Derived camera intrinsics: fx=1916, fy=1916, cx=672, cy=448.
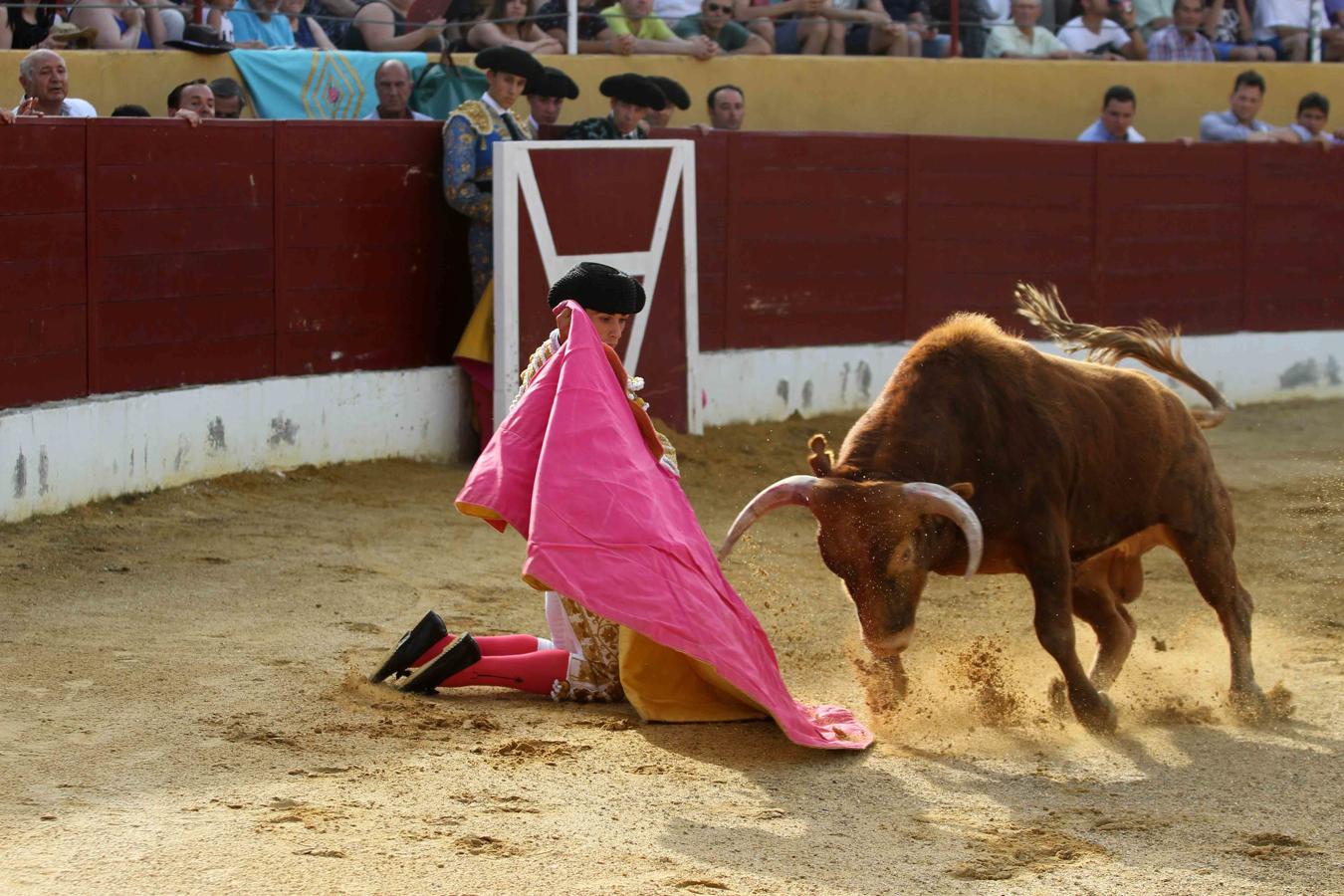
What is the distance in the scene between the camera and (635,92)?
8641 mm

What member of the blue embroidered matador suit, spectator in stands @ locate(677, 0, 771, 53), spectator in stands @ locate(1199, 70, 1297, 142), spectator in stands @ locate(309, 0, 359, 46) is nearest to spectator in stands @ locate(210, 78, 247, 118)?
the blue embroidered matador suit

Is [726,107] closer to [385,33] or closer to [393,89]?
[385,33]

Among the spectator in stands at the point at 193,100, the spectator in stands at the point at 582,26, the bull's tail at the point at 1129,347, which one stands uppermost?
the spectator in stands at the point at 582,26

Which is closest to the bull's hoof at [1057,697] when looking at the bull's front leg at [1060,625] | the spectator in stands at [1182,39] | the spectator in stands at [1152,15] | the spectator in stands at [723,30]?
the bull's front leg at [1060,625]

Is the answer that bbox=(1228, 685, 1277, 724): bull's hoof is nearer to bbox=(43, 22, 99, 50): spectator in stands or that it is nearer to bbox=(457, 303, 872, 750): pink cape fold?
bbox=(457, 303, 872, 750): pink cape fold

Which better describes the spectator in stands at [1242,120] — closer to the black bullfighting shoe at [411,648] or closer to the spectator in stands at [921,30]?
the spectator in stands at [921,30]

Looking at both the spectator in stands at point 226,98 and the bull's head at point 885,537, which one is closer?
the bull's head at point 885,537

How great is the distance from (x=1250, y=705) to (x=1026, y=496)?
2.85ft

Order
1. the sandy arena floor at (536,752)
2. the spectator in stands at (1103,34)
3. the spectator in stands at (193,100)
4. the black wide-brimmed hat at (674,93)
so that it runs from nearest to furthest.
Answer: the sandy arena floor at (536,752) < the spectator in stands at (193,100) < the black wide-brimmed hat at (674,93) < the spectator in stands at (1103,34)

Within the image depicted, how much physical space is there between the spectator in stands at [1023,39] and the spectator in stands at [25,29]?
597 centimetres

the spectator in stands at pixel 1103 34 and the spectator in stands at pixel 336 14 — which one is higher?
the spectator in stands at pixel 1103 34

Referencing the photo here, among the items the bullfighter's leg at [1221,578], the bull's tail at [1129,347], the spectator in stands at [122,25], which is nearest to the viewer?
the bullfighter's leg at [1221,578]

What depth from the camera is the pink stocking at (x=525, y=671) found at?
486 centimetres

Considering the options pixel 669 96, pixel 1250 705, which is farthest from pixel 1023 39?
pixel 1250 705
